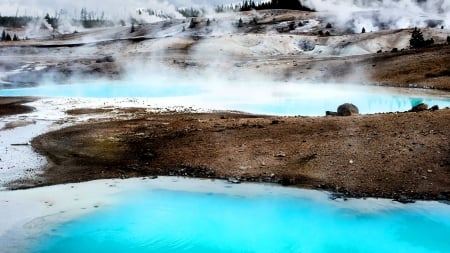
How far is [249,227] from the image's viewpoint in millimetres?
9977

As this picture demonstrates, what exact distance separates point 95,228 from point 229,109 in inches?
497

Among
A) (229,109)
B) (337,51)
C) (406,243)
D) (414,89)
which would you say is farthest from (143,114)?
(337,51)

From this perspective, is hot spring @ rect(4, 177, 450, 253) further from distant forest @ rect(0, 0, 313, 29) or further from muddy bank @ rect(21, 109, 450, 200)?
distant forest @ rect(0, 0, 313, 29)

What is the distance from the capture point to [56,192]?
1154 cm

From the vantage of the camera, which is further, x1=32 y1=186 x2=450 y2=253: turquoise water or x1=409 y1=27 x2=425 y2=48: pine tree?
x1=409 y1=27 x2=425 y2=48: pine tree

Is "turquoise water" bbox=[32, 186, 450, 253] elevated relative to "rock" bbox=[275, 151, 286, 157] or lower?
lower

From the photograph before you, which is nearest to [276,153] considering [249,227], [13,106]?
[249,227]

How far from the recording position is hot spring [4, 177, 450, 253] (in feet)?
30.3

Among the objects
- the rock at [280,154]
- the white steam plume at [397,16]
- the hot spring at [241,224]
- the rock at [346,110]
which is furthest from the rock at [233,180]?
the white steam plume at [397,16]

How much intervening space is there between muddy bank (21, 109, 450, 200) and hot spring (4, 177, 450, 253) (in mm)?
775

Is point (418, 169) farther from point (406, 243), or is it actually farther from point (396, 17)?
point (396, 17)

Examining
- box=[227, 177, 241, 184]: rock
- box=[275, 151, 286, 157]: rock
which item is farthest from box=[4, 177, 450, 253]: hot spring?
box=[275, 151, 286, 157]: rock

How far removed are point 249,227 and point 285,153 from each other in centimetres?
375

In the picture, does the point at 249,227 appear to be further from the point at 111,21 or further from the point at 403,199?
the point at 111,21
